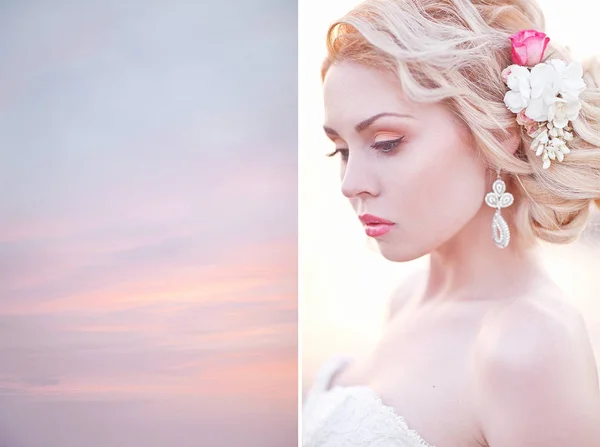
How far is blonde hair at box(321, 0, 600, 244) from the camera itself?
1.74 meters

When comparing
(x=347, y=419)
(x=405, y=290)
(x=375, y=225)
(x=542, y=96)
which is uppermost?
(x=542, y=96)

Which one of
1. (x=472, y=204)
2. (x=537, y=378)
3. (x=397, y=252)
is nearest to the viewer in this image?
(x=537, y=378)

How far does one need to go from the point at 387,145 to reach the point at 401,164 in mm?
57

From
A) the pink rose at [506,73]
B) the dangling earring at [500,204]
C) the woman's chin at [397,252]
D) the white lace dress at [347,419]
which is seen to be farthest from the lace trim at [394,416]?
the pink rose at [506,73]

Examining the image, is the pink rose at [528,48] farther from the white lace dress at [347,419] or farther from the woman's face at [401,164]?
the white lace dress at [347,419]

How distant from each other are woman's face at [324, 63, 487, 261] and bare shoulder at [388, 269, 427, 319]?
50 mm

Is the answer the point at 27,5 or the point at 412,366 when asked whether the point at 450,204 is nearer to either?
the point at 412,366

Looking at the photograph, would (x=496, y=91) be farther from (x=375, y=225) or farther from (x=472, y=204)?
(x=375, y=225)

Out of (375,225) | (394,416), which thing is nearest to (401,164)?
(375,225)

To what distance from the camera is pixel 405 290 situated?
194 centimetres

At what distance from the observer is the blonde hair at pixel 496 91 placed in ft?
5.70

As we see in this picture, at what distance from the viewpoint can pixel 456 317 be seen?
1.82 meters

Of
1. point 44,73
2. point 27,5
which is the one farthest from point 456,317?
point 27,5

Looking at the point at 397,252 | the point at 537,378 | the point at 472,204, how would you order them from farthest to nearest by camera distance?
the point at 397,252 < the point at 472,204 < the point at 537,378
